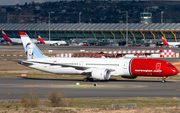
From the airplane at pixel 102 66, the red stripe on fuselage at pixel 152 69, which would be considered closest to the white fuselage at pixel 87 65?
the airplane at pixel 102 66

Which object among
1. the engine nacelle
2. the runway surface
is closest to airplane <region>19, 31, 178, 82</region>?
the engine nacelle

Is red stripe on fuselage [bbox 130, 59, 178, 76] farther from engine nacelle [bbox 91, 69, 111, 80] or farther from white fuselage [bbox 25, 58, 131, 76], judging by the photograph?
engine nacelle [bbox 91, 69, 111, 80]

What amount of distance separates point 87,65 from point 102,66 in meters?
2.47

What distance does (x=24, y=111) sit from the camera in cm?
2678

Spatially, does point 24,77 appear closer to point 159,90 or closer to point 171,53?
point 159,90

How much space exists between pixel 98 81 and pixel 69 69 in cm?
520

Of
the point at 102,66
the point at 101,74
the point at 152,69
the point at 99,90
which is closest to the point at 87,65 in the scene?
the point at 102,66

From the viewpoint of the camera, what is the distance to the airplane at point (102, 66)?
1948 inches

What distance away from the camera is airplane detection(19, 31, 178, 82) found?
49.5 metres

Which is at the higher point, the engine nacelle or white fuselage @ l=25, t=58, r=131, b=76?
white fuselage @ l=25, t=58, r=131, b=76

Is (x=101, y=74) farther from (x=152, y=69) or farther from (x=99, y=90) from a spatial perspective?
(x=152, y=69)

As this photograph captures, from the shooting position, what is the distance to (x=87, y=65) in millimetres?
52156

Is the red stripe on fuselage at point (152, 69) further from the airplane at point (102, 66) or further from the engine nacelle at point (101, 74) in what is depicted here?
the engine nacelle at point (101, 74)

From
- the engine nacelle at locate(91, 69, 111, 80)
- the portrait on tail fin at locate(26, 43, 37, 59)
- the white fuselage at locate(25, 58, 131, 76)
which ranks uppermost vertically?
the portrait on tail fin at locate(26, 43, 37, 59)
